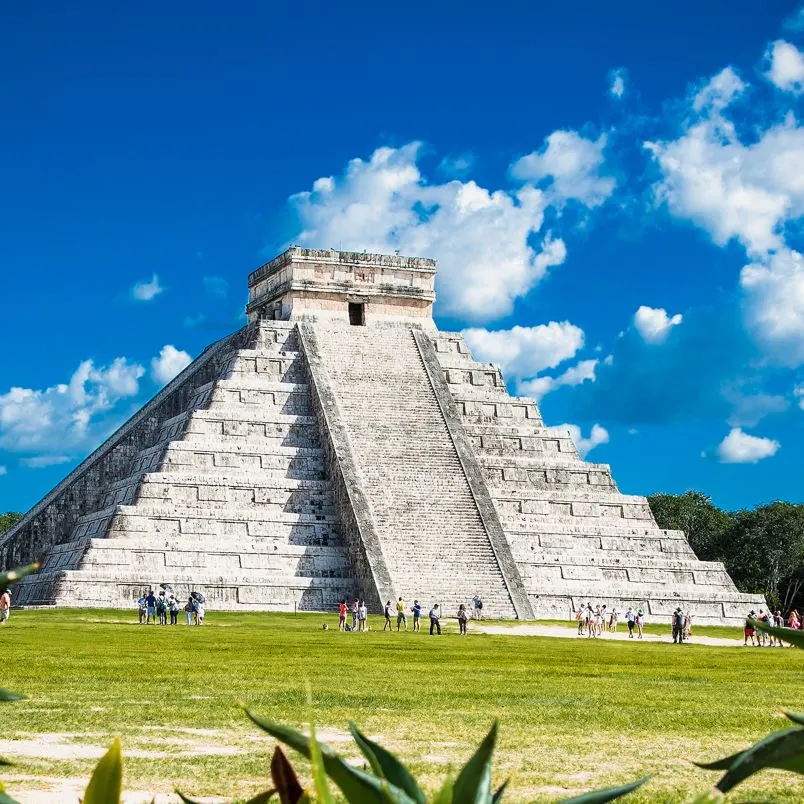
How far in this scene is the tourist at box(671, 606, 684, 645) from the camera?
29.3 m

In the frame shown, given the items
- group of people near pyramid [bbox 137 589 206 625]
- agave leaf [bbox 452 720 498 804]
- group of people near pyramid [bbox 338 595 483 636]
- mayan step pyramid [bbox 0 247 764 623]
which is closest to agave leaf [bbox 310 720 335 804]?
agave leaf [bbox 452 720 498 804]

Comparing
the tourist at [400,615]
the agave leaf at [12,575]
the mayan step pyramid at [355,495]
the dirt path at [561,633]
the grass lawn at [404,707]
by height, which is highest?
the mayan step pyramid at [355,495]

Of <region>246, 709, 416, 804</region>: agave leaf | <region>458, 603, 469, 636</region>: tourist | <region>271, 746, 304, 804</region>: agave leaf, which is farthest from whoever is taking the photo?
<region>458, 603, 469, 636</region>: tourist

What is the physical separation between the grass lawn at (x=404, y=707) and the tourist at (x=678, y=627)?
6.22 meters

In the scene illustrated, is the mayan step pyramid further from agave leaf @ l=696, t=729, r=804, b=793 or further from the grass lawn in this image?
agave leaf @ l=696, t=729, r=804, b=793

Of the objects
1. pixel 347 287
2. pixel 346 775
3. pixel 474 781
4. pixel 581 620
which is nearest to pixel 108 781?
pixel 346 775

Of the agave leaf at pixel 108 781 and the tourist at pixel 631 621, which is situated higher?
the tourist at pixel 631 621

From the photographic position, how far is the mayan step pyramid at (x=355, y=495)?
3403 centimetres

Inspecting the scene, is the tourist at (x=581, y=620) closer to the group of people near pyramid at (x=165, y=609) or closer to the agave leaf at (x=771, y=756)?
the group of people near pyramid at (x=165, y=609)

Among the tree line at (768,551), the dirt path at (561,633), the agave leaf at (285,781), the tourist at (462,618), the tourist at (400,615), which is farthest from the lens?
the tree line at (768,551)

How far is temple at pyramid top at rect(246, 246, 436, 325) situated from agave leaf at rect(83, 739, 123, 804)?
40.6 meters

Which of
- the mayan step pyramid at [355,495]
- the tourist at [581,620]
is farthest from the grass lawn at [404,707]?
the mayan step pyramid at [355,495]

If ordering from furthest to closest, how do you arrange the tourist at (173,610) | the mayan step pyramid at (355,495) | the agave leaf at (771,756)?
the mayan step pyramid at (355,495) → the tourist at (173,610) → the agave leaf at (771,756)

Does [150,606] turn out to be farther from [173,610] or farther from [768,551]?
[768,551]
